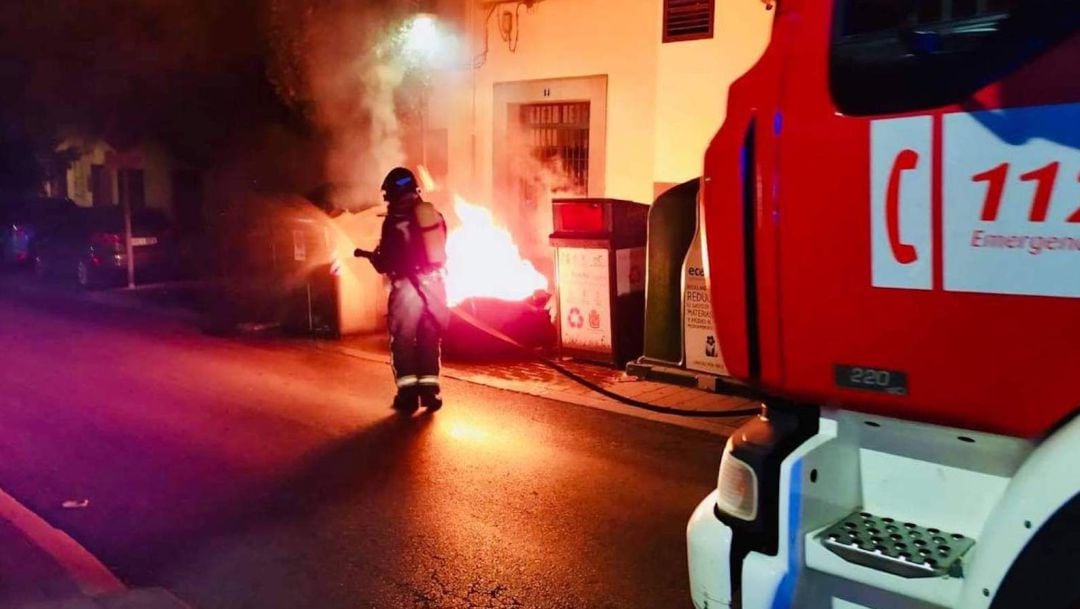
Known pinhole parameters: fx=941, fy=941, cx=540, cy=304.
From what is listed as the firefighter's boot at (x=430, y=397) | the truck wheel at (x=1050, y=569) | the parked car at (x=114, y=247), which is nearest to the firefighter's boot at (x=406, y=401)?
the firefighter's boot at (x=430, y=397)

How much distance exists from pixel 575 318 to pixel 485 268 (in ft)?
5.19

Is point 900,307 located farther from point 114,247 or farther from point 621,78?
point 114,247

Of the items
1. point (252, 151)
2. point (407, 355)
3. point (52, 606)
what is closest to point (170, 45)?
point (252, 151)

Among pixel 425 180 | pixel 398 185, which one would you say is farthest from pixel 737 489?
pixel 425 180

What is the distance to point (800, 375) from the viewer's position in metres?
2.54

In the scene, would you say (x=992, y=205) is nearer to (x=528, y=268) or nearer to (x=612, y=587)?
(x=612, y=587)

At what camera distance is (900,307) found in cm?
230

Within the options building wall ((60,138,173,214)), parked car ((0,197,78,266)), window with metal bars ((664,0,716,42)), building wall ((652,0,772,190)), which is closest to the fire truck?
building wall ((652,0,772,190))

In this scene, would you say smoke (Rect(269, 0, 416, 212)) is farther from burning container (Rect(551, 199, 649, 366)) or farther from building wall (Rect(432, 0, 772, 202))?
burning container (Rect(551, 199, 649, 366))

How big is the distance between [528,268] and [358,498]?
5.52 metres

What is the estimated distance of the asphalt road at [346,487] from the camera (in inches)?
175

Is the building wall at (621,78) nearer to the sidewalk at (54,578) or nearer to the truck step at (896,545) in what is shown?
the sidewalk at (54,578)

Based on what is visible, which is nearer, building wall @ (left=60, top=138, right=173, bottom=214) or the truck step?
the truck step

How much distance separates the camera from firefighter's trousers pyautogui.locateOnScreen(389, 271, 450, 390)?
7293 millimetres
